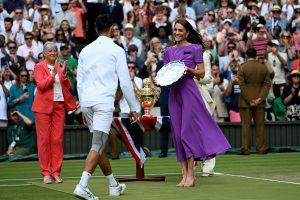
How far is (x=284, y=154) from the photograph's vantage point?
22.9m

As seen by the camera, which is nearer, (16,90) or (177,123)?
(177,123)

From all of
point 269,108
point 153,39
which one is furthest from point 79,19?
point 269,108

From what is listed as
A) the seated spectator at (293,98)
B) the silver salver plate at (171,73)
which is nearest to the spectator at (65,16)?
the seated spectator at (293,98)

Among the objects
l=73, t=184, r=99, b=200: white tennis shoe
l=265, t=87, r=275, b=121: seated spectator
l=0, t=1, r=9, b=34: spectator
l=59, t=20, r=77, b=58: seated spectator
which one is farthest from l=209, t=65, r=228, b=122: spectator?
l=73, t=184, r=99, b=200: white tennis shoe

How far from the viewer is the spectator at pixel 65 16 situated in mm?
27500

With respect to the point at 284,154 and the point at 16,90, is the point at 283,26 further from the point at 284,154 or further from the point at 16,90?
Result: the point at 16,90

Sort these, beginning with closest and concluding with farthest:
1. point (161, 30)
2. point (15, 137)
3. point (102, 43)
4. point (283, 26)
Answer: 1. point (102, 43)
2. point (15, 137)
3. point (161, 30)
4. point (283, 26)

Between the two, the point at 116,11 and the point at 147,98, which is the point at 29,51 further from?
the point at 147,98

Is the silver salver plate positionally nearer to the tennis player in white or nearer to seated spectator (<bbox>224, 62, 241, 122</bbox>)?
the tennis player in white

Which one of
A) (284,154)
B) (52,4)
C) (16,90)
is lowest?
(284,154)

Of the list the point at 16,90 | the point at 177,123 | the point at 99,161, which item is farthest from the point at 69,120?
the point at 99,161

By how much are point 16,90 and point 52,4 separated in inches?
235

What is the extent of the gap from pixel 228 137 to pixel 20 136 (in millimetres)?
4722

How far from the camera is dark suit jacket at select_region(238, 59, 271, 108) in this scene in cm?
2280
